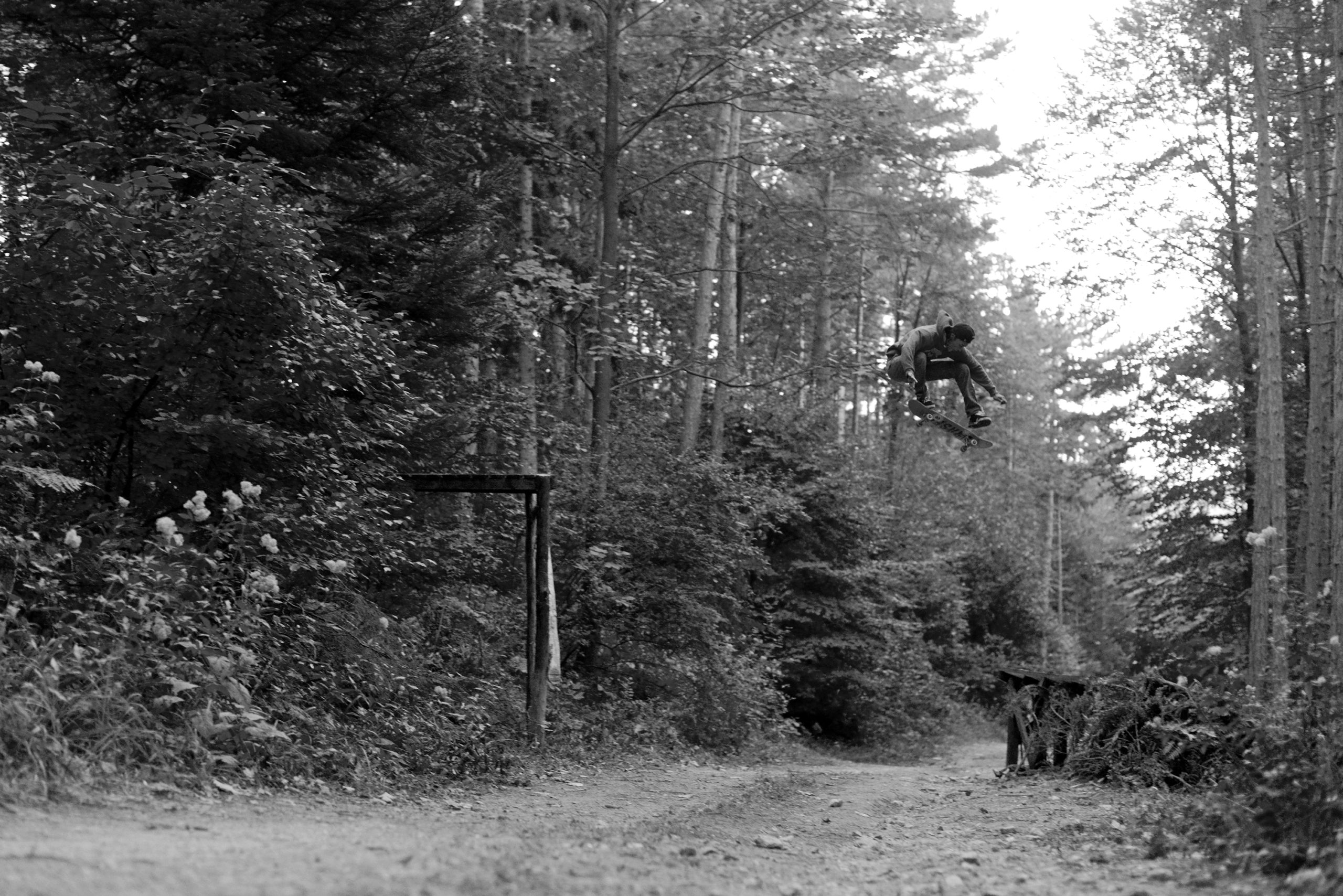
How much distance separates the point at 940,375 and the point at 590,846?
905 centimetres

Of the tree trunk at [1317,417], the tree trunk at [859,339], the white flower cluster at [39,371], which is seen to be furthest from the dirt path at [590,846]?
the tree trunk at [859,339]

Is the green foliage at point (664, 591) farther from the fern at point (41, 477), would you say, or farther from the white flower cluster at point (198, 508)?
the white flower cluster at point (198, 508)

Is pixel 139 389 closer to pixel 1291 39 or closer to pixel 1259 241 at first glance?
pixel 1259 241

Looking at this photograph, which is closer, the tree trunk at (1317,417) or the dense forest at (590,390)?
the dense forest at (590,390)

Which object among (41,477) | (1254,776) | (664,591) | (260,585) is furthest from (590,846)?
(664,591)

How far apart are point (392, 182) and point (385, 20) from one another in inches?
69.5

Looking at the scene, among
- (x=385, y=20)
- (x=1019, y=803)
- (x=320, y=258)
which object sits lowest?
(x=1019, y=803)

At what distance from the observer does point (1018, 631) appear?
3703cm

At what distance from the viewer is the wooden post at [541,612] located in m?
13.8

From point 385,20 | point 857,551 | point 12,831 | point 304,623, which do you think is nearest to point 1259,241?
point 857,551

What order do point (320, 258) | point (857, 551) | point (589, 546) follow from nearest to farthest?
point (320, 258)
point (589, 546)
point (857, 551)

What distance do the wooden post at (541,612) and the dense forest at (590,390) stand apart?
46cm

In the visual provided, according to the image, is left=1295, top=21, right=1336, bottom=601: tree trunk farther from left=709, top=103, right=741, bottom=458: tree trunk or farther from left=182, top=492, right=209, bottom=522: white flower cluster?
left=182, top=492, right=209, bottom=522: white flower cluster

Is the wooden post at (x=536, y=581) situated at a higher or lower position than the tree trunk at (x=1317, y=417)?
lower
